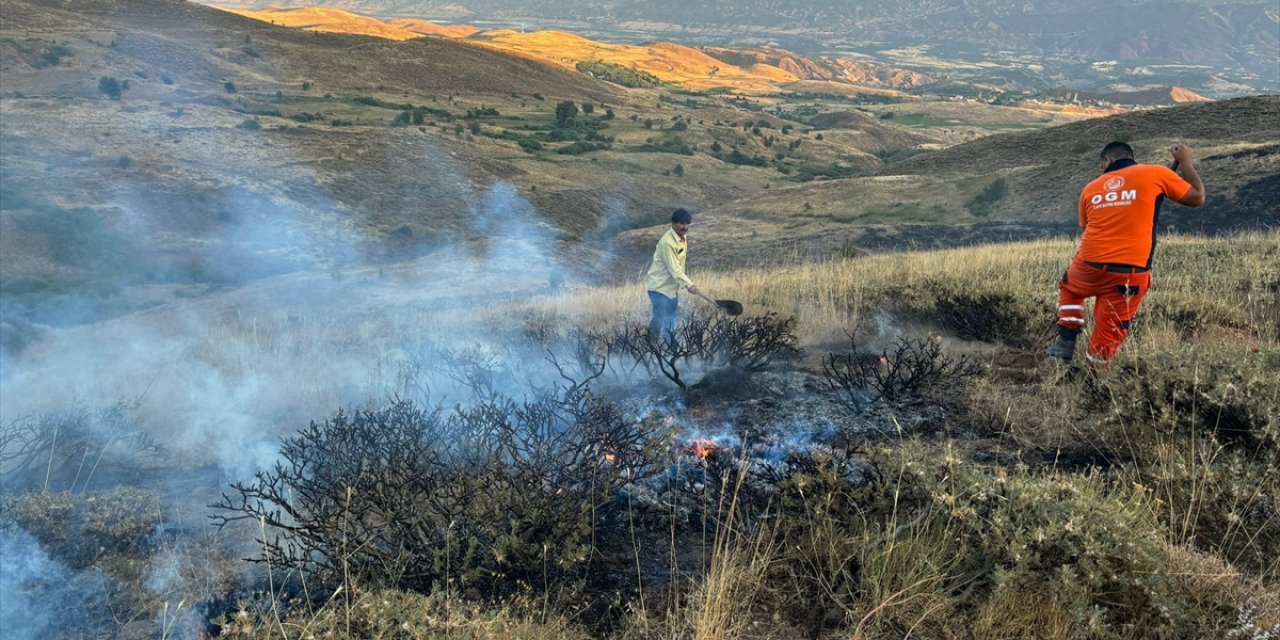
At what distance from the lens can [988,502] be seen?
8.70 feet

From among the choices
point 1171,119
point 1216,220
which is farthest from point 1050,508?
point 1171,119

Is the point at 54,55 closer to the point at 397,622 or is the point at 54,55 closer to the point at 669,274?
the point at 669,274

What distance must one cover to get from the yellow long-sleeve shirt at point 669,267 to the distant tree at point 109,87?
33344 millimetres

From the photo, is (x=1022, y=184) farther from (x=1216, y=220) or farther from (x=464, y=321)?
(x=464, y=321)

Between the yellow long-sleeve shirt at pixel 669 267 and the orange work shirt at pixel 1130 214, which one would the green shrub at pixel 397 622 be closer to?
the orange work shirt at pixel 1130 214

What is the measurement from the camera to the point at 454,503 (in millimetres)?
3008

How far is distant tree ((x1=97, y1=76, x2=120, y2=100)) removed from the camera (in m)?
31.2

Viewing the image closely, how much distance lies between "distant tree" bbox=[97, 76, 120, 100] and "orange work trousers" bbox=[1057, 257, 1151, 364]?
1433 inches

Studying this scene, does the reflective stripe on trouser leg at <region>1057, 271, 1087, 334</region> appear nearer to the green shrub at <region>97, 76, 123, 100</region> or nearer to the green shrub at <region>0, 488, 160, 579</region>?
the green shrub at <region>0, 488, 160, 579</region>

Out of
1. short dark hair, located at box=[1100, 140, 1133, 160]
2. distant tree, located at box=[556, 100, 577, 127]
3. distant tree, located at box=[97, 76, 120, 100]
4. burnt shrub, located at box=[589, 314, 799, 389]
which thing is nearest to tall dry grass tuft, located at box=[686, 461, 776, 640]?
burnt shrub, located at box=[589, 314, 799, 389]

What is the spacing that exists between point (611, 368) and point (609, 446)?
74.0 inches

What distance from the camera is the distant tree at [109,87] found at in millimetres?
31219

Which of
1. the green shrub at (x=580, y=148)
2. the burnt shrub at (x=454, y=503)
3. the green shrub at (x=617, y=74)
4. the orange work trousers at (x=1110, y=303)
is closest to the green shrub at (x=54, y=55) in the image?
the green shrub at (x=580, y=148)

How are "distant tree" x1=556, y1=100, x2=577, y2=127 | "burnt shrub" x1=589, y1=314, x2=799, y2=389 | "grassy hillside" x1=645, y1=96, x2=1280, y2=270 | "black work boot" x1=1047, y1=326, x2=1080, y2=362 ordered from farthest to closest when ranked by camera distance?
1. "distant tree" x1=556, y1=100, x2=577, y2=127
2. "grassy hillside" x1=645, y1=96, x2=1280, y2=270
3. "burnt shrub" x1=589, y1=314, x2=799, y2=389
4. "black work boot" x1=1047, y1=326, x2=1080, y2=362
